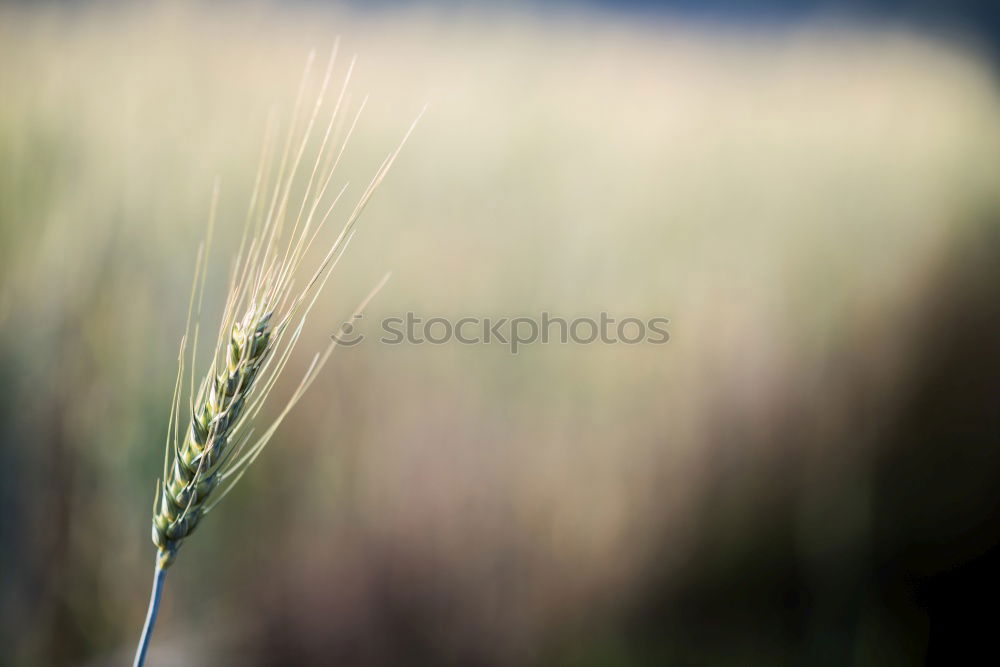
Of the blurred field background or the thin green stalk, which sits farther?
the blurred field background

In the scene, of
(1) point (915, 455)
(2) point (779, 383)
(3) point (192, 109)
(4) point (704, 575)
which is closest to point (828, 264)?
(2) point (779, 383)

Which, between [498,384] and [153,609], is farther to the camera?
[498,384]

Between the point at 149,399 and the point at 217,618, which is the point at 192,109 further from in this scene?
the point at 217,618

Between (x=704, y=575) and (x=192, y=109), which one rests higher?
(x=192, y=109)

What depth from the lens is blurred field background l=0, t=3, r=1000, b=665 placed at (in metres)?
1.12

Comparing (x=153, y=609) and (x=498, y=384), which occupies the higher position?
(x=498, y=384)

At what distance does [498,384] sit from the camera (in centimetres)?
119

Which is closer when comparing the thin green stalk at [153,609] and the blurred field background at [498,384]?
the thin green stalk at [153,609]

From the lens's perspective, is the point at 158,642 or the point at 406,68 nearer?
the point at 158,642

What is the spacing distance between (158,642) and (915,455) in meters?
1.51

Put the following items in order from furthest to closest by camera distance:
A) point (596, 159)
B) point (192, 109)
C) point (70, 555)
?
point (596, 159) < point (192, 109) < point (70, 555)

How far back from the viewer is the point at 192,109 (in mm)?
1216

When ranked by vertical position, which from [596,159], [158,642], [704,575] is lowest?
[158,642]

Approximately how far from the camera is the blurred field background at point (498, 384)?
3.67 feet
